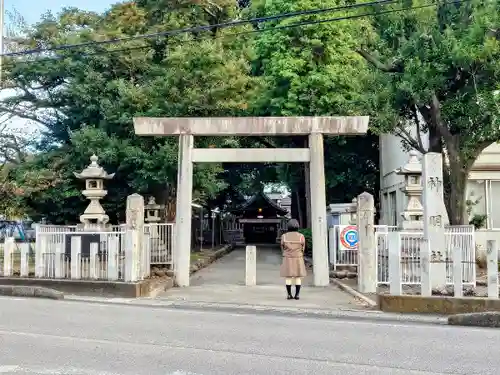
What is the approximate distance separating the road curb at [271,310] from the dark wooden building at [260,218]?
35109mm

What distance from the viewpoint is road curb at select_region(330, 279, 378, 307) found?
13430 millimetres

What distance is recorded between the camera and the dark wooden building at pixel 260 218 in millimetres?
49969

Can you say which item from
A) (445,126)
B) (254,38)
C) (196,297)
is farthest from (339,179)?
(196,297)

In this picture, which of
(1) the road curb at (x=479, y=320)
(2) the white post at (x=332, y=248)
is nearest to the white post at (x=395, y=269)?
(1) the road curb at (x=479, y=320)

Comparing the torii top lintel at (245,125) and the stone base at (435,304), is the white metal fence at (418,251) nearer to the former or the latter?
the stone base at (435,304)

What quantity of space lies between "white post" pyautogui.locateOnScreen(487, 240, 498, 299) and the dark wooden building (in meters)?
37.0

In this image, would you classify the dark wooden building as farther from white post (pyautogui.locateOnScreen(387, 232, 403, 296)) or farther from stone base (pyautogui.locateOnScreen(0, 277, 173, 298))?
white post (pyautogui.locateOnScreen(387, 232, 403, 296))

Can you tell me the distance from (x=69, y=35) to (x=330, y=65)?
36.4ft

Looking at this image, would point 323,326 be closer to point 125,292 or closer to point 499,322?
point 499,322

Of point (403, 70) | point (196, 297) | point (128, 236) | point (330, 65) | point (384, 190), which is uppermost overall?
point (330, 65)

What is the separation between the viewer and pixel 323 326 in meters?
9.73

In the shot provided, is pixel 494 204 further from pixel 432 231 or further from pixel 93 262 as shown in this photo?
pixel 93 262

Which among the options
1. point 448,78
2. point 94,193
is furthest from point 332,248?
point 94,193

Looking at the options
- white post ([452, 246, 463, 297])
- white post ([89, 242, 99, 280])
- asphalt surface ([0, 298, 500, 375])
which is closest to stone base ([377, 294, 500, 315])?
white post ([452, 246, 463, 297])
